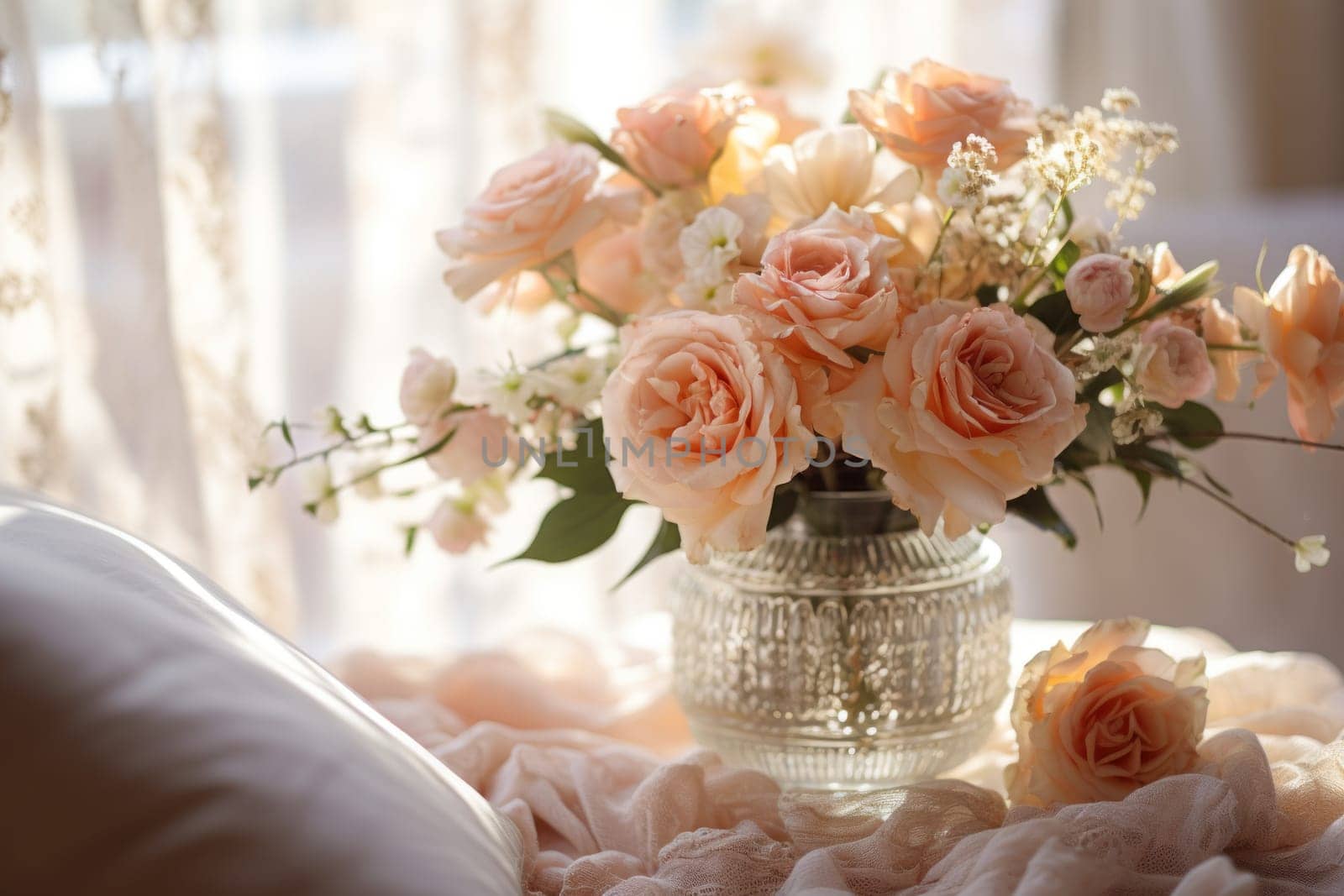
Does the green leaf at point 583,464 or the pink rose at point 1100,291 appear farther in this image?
the green leaf at point 583,464

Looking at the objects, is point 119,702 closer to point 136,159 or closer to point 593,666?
A: point 593,666

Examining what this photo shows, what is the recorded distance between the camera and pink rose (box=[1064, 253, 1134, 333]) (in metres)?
0.63

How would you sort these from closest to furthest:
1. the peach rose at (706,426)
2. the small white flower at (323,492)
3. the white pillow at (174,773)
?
the white pillow at (174,773)
the peach rose at (706,426)
the small white flower at (323,492)

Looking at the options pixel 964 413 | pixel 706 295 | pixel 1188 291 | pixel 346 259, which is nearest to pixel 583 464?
pixel 706 295

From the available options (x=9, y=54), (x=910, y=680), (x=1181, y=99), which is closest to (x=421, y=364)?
(x=910, y=680)

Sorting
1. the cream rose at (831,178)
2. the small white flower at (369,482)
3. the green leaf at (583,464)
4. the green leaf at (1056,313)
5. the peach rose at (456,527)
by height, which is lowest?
the peach rose at (456,527)

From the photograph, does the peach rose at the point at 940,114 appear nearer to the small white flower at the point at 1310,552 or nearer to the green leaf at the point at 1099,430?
the green leaf at the point at 1099,430

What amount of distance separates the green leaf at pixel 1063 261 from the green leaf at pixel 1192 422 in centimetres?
12

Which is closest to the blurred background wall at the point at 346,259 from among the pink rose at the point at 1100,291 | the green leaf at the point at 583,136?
the green leaf at the point at 583,136

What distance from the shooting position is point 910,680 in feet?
2.51

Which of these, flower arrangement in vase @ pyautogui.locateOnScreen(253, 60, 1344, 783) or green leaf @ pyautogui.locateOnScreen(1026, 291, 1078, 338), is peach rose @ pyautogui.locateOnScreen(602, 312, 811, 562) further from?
green leaf @ pyautogui.locateOnScreen(1026, 291, 1078, 338)

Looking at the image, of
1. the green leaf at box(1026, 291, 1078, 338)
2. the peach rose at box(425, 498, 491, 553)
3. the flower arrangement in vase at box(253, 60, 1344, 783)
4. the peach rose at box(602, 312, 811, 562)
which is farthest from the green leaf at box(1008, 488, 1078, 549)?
the peach rose at box(425, 498, 491, 553)

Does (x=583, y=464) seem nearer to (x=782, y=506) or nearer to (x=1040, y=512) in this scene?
(x=782, y=506)

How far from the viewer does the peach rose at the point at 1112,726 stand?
70 centimetres
